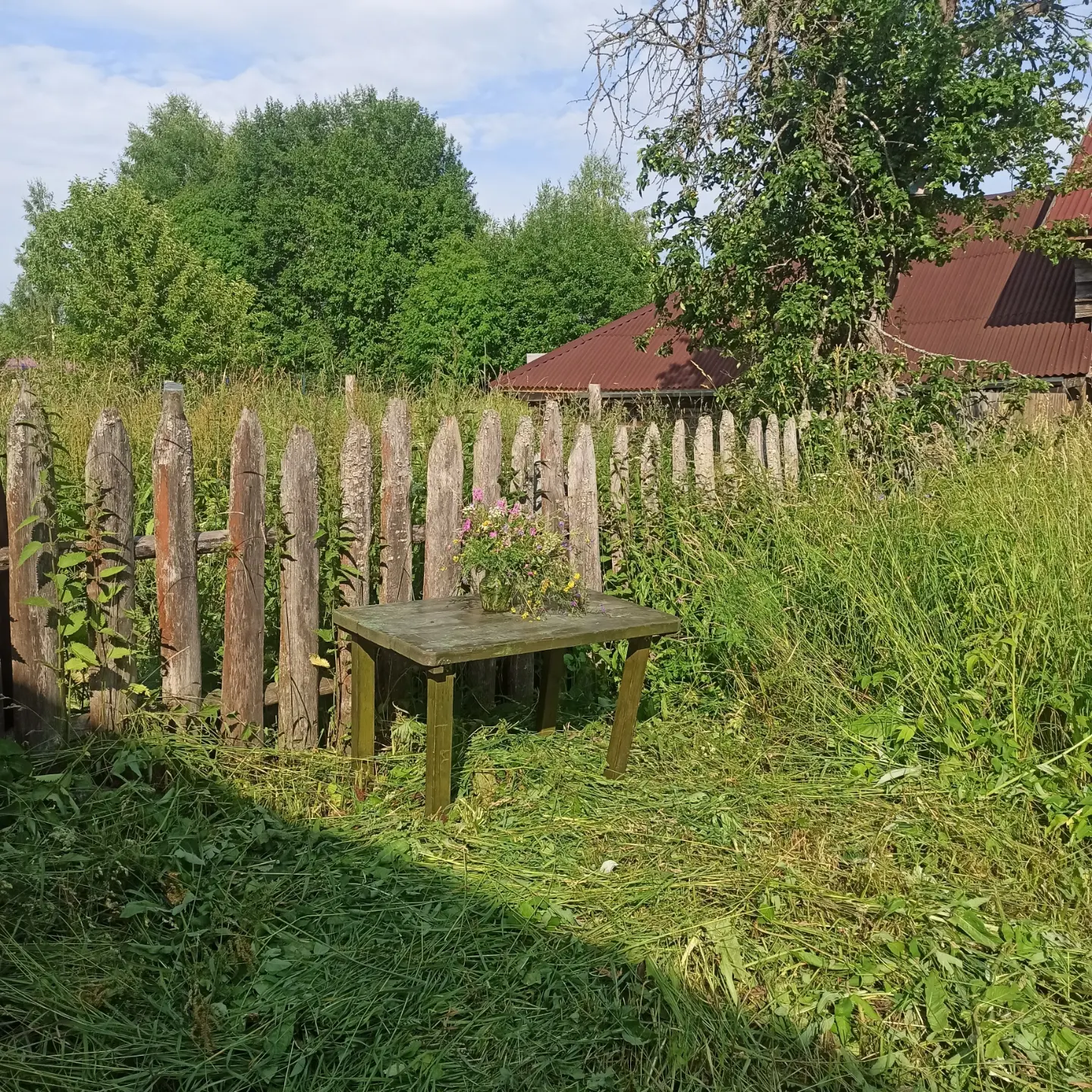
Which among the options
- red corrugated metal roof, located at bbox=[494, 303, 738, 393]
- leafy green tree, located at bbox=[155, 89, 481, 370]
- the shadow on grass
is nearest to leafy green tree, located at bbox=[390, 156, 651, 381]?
leafy green tree, located at bbox=[155, 89, 481, 370]

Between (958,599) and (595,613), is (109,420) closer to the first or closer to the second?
(595,613)

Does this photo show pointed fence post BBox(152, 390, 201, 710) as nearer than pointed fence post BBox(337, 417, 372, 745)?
Yes

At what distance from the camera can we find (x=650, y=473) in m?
5.42

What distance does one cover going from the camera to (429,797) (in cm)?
327

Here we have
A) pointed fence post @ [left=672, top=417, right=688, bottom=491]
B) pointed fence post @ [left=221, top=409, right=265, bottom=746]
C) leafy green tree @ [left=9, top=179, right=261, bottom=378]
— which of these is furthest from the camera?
leafy green tree @ [left=9, top=179, right=261, bottom=378]

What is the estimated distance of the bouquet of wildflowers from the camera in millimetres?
3605

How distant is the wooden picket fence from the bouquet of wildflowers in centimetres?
38

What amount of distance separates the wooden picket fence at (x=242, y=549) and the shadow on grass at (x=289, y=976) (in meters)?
0.40

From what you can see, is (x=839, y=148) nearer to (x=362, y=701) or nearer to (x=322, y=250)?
(x=362, y=701)

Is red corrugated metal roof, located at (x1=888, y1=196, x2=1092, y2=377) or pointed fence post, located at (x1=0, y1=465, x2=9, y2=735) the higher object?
red corrugated metal roof, located at (x1=888, y1=196, x2=1092, y2=377)

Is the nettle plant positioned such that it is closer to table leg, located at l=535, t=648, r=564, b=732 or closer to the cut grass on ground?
the cut grass on ground


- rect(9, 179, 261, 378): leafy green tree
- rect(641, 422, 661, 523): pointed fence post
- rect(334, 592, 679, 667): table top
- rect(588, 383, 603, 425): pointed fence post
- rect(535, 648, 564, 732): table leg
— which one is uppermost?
rect(9, 179, 261, 378): leafy green tree

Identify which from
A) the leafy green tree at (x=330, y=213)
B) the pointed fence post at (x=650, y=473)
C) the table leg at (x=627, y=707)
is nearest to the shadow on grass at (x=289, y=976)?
the table leg at (x=627, y=707)

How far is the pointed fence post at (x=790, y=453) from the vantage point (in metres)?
6.19
